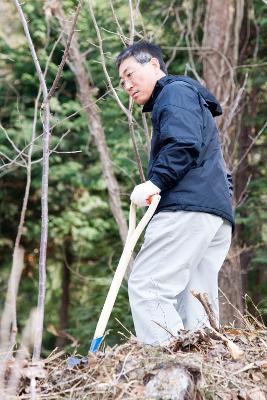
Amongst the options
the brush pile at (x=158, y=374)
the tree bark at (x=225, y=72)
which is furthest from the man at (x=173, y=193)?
the tree bark at (x=225, y=72)

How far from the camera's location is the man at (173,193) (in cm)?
364

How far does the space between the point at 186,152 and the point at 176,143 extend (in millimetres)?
68

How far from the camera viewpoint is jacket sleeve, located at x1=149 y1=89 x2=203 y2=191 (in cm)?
362

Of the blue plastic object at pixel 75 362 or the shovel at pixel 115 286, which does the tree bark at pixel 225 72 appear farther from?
the blue plastic object at pixel 75 362

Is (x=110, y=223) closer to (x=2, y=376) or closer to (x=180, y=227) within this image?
(x=180, y=227)

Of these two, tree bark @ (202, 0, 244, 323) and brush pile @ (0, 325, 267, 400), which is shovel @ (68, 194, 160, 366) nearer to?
brush pile @ (0, 325, 267, 400)

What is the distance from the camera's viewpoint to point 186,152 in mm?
3637

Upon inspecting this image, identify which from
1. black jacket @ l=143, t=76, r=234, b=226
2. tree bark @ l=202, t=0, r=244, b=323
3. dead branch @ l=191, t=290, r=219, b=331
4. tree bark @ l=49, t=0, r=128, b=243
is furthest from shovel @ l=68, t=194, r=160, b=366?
tree bark @ l=202, t=0, r=244, b=323

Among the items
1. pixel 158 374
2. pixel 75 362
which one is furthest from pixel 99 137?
pixel 158 374

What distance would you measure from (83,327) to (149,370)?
21.4 feet

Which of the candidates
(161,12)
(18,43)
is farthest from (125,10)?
(18,43)

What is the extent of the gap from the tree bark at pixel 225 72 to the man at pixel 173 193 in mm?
3099

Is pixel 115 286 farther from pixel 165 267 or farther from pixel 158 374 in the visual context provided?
pixel 158 374

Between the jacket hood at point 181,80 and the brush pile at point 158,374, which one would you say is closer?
the brush pile at point 158,374
